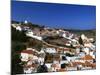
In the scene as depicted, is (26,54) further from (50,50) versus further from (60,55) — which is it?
(60,55)

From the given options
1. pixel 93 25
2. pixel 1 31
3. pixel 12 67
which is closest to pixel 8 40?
pixel 1 31

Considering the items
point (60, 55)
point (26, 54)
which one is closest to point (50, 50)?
point (60, 55)

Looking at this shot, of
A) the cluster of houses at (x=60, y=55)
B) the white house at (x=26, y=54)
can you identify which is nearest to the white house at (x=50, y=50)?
the cluster of houses at (x=60, y=55)

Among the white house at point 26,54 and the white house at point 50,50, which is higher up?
the white house at point 50,50

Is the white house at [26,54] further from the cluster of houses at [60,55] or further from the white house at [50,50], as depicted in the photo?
the white house at [50,50]

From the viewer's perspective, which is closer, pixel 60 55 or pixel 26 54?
pixel 26 54

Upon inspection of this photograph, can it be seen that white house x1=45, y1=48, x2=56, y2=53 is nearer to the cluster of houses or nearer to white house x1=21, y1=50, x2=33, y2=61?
the cluster of houses

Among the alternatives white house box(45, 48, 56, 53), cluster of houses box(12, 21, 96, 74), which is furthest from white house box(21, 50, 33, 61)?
white house box(45, 48, 56, 53)
